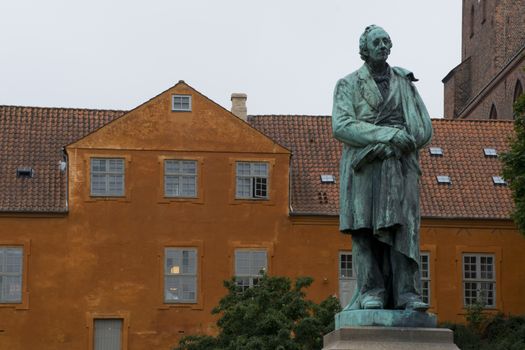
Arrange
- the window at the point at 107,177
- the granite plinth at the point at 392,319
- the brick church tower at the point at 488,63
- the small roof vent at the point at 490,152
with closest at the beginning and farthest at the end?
the granite plinth at the point at 392,319, the window at the point at 107,177, the small roof vent at the point at 490,152, the brick church tower at the point at 488,63

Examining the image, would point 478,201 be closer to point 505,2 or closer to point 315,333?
point 315,333

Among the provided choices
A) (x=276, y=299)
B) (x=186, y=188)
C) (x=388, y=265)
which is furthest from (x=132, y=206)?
(x=388, y=265)

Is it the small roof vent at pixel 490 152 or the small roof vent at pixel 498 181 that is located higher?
the small roof vent at pixel 490 152

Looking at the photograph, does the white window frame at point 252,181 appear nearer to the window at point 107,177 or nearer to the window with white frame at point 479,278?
the window at point 107,177

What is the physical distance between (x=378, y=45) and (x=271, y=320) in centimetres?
2551

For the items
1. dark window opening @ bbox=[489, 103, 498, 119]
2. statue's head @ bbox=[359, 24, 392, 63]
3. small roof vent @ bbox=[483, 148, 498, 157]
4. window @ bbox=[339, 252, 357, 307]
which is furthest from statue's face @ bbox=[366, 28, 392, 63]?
dark window opening @ bbox=[489, 103, 498, 119]

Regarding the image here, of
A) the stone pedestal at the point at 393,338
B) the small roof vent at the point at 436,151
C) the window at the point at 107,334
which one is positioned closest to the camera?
the stone pedestal at the point at 393,338

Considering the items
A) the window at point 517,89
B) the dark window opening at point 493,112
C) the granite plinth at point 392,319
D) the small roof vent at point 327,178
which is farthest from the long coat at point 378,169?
the dark window opening at point 493,112

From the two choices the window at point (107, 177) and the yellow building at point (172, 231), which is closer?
the yellow building at point (172, 231)

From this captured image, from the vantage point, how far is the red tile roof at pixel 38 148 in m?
48.0

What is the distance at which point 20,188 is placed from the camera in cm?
4816

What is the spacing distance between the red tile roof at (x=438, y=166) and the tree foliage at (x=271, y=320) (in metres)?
8.94

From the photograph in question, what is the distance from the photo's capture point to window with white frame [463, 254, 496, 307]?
1945 inches

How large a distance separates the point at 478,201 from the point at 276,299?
39.4 feet
